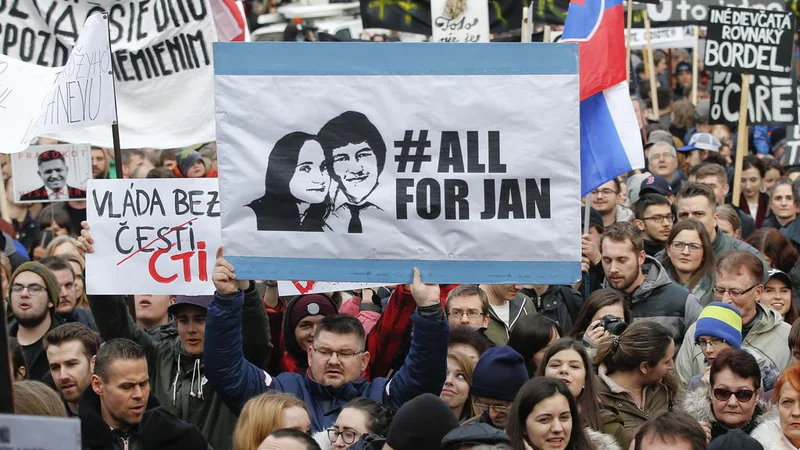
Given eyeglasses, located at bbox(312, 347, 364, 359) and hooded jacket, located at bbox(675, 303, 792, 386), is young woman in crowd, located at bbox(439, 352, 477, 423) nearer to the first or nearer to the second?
eyeglasses, located at bbox(312, 347, 364, 359)

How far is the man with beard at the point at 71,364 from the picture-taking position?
689 cm

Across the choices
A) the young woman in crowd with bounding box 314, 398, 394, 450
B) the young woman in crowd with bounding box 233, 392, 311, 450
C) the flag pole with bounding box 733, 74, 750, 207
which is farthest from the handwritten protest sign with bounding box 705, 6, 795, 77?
the young woman in crowd with bounding box 233, 392, 311, 450

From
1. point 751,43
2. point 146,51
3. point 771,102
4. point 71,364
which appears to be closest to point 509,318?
point 71,364

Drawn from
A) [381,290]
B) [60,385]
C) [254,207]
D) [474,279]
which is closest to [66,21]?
[381,290]

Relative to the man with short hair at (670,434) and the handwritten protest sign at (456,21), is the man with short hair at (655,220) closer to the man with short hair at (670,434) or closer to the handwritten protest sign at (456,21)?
the handwritten protest sign at (456,21)

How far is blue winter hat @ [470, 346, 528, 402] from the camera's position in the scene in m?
6.27

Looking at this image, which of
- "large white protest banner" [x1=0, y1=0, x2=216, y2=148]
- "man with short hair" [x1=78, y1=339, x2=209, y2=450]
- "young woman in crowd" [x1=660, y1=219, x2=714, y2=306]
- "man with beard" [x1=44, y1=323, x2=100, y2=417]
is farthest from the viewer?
"large white protest banner" [x1=0, y1=0, x2=216, y2=148]

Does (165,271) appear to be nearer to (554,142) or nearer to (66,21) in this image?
(554,142)

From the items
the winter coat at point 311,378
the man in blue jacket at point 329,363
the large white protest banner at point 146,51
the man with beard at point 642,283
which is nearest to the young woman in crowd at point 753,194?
the man with beard at point 642,283

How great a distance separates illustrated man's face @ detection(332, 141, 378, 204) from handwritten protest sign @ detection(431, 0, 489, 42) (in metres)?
7.65

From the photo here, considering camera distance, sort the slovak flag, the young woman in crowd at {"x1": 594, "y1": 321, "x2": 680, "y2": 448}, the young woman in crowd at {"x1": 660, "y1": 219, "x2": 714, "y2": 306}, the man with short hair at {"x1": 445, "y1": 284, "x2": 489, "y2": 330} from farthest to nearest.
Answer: the young woman in crowd at {"x1": 660, "y1": 219, "x2": 714, "y2": 306}
the slovak flag
the man with short hair at {"x1": 445, "y1": 284, "x2": 489, "y2": 330}
the young woman in crowd at {"x1": 594, "y1": 321, "x2": 680, "y2": 448}

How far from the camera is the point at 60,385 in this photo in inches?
272

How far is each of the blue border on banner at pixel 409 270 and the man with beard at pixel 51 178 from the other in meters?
6.27

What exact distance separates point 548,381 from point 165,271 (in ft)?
7.55
